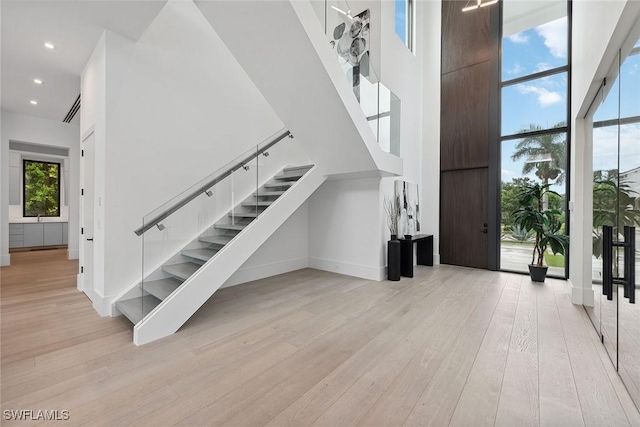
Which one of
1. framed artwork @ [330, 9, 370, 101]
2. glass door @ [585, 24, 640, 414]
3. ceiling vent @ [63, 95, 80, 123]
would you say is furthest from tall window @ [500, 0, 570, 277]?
ceiling vent @ [63, 95, 80, 123]

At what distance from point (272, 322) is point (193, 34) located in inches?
185

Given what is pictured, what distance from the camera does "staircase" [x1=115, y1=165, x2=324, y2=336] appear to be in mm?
3145

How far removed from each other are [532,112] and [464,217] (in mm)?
2706

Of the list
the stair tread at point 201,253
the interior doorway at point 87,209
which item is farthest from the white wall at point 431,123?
the interior doorway at point 87,209

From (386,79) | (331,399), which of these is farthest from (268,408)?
(386,79)

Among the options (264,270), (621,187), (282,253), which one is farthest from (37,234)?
(621,187)

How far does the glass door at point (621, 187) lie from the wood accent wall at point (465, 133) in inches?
138

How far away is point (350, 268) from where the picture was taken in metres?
5.80

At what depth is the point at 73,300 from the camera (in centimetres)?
415

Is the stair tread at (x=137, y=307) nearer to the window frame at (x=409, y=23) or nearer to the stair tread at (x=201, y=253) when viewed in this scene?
the stair tread at (x=201, y=253)

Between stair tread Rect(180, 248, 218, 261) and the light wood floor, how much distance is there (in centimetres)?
76

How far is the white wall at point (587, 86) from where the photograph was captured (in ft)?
7.00

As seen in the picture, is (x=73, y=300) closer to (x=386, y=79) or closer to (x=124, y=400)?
(x=124, y=400)

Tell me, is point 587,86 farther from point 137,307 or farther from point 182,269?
point 137,307
